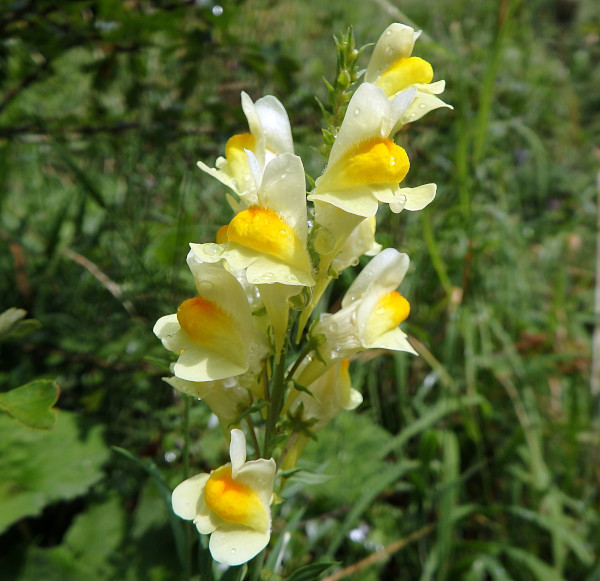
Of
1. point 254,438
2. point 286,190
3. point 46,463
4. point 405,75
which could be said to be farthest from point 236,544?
point 46,463

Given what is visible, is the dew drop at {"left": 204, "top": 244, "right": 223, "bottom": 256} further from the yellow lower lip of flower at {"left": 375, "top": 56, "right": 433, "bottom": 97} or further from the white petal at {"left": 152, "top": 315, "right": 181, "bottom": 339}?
the yellow lower lip of flower at {"left": 375, "top": 56, "right": 433, "bottom": 97}

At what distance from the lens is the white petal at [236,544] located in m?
0.79

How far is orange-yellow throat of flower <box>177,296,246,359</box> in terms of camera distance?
0.88 m

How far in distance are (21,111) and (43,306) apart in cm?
79

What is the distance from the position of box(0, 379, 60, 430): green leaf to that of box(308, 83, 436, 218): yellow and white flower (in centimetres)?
49

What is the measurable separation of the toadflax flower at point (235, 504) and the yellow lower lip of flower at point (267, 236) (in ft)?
0.92

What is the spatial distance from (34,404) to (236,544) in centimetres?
37

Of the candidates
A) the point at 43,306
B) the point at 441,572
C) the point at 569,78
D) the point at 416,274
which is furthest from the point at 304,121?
the point at 569,78

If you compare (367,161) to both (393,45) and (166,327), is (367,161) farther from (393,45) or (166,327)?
(166,327)

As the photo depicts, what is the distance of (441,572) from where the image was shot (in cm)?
174

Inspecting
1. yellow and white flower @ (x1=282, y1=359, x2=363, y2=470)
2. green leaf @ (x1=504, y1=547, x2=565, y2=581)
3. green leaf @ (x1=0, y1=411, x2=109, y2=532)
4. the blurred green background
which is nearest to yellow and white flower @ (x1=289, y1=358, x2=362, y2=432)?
yellow and white flower @ (x1=282, y1=359, x2=363, y2=470)

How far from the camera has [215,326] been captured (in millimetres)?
881

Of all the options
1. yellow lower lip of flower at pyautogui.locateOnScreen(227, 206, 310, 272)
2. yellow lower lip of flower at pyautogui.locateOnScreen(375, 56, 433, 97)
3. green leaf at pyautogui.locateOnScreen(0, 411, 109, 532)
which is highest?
yellow lower lip of flower at pyautogui.locateOnScreen(375, 56, 433, 97)

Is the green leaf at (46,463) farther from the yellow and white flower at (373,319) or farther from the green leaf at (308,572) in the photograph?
the yellow and white flower at (373,319)
